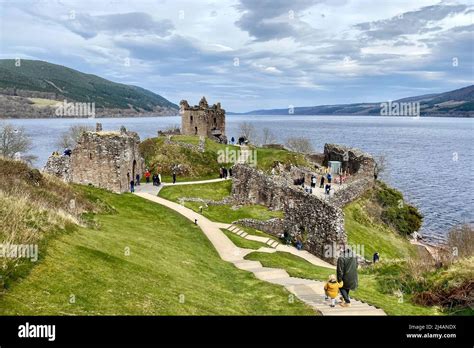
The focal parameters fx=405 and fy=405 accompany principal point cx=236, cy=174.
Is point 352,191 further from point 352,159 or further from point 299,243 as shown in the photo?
point 299,243

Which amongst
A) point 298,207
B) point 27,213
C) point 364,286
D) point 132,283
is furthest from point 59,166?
point 364,286

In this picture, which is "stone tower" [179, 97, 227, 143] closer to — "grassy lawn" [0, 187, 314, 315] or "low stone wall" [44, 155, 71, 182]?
"low stone wall" [44, 155, 71, 182]

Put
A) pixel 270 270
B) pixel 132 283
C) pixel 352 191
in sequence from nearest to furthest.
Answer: pixel 132 283, pixel 270 270, pixel 352 191

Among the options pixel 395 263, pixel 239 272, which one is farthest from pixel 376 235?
pixel 239 272

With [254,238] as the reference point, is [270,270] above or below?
above

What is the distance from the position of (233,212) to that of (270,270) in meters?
20.5

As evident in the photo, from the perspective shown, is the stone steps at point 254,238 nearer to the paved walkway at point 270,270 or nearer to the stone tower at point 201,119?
the paved walkway at point 270,270

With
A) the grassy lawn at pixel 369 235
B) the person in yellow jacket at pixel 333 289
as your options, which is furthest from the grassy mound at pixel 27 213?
the grassy lawn at pixel 369 235

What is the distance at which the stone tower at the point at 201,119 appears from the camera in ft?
294

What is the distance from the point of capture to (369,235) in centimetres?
4281

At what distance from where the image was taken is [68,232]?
16578 mm

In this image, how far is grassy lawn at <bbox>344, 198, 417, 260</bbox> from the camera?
3966cm

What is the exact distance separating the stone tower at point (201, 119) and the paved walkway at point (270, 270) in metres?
44.0
